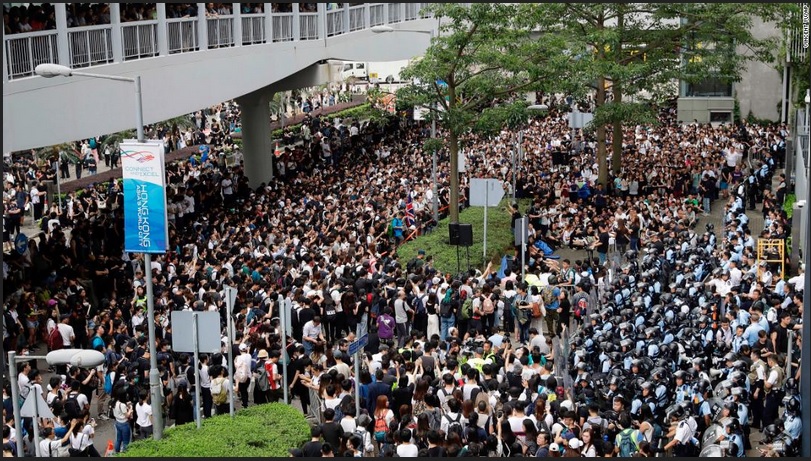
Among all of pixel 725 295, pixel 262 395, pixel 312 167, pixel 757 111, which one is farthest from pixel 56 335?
pixel 757 111

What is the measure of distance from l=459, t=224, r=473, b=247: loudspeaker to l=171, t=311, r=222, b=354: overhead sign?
997 cm

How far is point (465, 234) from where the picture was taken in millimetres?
24094

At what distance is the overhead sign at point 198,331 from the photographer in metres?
14.6

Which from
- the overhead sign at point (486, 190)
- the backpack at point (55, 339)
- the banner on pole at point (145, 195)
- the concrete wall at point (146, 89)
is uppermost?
the concrete wall at point (146, 89)

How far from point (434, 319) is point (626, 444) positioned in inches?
280

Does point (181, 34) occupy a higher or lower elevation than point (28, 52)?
higher

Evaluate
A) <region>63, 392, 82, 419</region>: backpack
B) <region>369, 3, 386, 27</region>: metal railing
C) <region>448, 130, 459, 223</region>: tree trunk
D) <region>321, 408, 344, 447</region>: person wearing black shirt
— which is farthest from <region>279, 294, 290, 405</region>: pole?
<region>369, 3, 386, 27</region>: metal railing

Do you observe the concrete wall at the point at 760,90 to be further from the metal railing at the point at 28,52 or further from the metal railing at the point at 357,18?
the metal railing at the point at 28,52

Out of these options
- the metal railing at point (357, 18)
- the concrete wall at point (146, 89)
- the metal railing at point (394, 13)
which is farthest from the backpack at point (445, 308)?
the metal railing at point (394, 13)

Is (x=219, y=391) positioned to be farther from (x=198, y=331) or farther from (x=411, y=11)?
(x=411, y=11)

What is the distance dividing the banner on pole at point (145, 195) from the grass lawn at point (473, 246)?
10.8m

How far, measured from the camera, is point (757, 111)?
5122cm

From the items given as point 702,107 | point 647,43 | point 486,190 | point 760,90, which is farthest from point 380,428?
point 760,90

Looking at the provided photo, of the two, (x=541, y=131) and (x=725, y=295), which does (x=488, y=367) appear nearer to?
(x=725, y=295)
